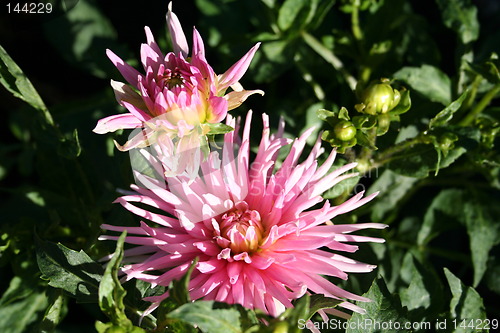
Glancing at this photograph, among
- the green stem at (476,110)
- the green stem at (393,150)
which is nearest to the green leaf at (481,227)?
the green stem at (476,110)

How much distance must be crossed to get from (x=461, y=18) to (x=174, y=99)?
3.36 ft

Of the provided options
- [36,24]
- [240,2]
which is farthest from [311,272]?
[36,24]

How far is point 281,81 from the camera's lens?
7.01 feet

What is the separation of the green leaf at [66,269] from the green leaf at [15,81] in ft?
1.38

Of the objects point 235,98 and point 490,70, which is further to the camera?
point 490,70

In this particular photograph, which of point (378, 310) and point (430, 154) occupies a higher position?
point (430, 154)

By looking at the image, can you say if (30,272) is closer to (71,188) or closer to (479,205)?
(71,188)

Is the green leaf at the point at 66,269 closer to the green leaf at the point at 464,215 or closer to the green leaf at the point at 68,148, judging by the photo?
the green leaf at the point at 68,148

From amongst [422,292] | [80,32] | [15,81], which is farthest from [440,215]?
[80,32]

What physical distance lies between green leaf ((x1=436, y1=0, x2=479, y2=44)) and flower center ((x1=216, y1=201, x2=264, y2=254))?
901mm

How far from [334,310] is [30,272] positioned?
0.85 metres

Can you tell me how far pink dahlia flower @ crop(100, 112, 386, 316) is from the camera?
43.3 inches

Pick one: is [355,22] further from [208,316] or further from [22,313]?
[22,313]

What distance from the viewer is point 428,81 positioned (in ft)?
5.15
